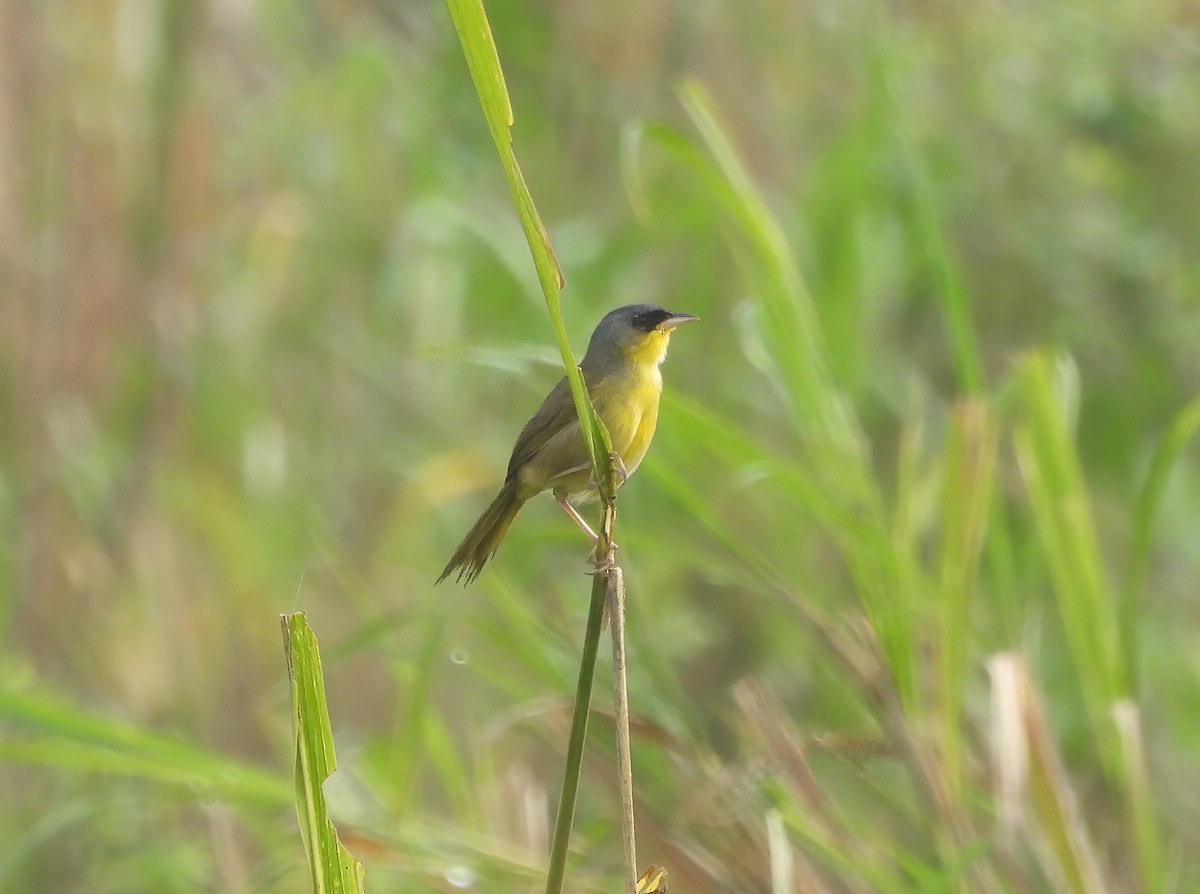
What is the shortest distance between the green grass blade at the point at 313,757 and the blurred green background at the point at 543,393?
0.87 m

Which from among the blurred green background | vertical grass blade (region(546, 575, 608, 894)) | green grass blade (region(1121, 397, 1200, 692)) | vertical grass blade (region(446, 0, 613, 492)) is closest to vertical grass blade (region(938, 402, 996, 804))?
the blurred green background

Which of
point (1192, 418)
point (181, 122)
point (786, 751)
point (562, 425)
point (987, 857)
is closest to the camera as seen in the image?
point (786, 751)

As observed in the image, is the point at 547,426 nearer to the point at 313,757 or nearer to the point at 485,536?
the point at 485,536

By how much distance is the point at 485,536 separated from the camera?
2.15 meters

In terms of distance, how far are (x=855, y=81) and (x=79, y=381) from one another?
301 centimetres

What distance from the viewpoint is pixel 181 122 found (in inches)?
150

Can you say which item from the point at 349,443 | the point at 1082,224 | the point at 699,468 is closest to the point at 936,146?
the point at 1082,224

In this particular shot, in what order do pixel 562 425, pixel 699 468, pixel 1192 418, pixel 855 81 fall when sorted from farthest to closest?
pixel 855 81 < pixel 699 468 < pixel 562 425 < pixel 1192 418

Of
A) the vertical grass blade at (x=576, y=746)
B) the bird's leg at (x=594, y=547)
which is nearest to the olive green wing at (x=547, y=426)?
the bird's leg at (x=594, y=547)

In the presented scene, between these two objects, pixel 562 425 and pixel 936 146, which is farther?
pixel 936 146

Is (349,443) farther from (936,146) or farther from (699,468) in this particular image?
(936,146)

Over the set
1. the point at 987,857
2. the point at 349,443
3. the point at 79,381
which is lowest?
the point at 987,857

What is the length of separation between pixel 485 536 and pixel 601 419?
0.27 metres

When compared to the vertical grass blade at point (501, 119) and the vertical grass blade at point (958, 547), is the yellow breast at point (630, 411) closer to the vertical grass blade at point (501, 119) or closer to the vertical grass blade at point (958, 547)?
the vertical grass blade at point (958, 547)
